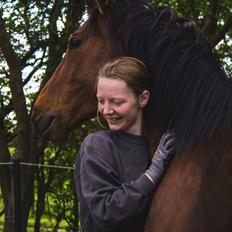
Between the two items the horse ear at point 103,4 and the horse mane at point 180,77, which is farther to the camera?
the horse ear at point 103,4

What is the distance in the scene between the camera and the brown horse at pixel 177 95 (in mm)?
2363

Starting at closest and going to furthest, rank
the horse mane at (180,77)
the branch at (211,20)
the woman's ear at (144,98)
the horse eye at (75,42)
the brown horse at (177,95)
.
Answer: the brown horse at (177,95) < the horse mane at (180,77) < the woman's ear at (144,98) < the horse eye at (75,42) < the branch at (211,20)

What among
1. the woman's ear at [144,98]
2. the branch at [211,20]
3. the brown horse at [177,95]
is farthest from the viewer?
the branch at [211,20]

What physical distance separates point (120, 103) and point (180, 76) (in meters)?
0.27

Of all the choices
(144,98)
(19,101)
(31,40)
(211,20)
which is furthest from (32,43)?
(144,98)

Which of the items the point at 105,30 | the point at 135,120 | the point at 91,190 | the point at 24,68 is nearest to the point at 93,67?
the point at 105,30

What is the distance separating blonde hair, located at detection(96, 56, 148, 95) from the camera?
254cm

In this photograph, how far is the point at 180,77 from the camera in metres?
2.57

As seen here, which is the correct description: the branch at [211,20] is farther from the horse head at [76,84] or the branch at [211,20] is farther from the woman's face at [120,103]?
the woman's face at [120,103]

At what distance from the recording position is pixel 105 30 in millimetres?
2934

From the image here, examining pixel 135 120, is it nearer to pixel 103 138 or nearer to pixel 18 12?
pixel 103 138

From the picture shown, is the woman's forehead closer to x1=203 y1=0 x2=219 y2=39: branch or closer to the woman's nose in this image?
the woman's nose

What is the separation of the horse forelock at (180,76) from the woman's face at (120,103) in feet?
0.28

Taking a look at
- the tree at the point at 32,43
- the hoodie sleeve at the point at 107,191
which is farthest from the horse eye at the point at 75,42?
the tree at the point at 32,43
